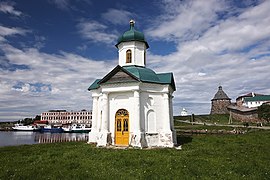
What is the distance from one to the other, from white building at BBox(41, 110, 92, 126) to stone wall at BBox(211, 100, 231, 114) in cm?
6593

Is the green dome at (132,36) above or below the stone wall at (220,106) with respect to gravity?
above

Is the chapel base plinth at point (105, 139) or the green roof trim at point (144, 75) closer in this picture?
the chapel base plinth at point (105, 139)

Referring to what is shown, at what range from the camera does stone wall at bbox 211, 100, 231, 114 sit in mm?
87250

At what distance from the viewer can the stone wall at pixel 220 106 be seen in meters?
87.2

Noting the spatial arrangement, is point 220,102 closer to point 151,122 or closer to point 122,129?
point 151,122

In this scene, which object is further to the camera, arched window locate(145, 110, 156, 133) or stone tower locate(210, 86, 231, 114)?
stone tower locate(210, 86, 231, 114)

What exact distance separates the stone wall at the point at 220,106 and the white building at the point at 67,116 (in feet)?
216

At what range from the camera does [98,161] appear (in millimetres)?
10898

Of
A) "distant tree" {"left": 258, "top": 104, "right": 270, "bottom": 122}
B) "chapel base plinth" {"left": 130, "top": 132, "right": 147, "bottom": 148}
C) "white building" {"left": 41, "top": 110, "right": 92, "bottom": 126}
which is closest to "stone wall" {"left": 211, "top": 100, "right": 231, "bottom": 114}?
"distant tree" {"left": 258, "top": 104, "right": 270, "bottom": 122}

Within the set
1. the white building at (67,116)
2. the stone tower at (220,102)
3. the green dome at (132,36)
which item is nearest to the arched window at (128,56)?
the green dome at (132,36)

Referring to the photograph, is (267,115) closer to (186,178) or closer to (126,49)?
(126,49)

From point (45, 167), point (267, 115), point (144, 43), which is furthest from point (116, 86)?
point (267, 115)

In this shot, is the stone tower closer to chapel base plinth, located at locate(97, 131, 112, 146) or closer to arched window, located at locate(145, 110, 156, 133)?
arched window, located at locate(145, 110, 156, 133)

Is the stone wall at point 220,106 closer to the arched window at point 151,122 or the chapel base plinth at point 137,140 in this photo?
the arched window at point 151,122
